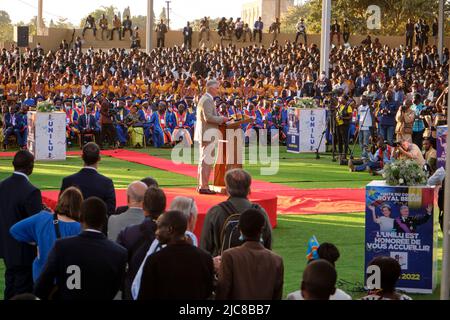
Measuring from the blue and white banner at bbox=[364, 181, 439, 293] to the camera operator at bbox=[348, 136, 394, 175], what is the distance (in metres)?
11.2

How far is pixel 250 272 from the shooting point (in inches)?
273

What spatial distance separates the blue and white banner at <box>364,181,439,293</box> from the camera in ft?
36.2

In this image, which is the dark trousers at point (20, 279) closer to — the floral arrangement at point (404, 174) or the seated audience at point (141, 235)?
the seated audience at point (141, 235)

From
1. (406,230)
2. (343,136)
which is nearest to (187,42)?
(343,136)

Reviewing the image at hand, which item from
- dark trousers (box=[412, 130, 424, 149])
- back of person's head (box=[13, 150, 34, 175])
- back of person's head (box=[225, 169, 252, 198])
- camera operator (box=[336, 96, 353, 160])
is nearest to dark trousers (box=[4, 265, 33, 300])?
back of person's head (box=[13, 150, 34, 175])

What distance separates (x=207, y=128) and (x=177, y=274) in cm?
835

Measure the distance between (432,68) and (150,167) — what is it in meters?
22.6

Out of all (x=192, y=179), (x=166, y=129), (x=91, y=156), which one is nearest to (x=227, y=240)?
(x=91, y=156)

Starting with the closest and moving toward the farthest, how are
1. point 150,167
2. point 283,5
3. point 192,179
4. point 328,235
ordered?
1. point 328,235
2. point 192,179
3. point 150,167
4. point 283,5

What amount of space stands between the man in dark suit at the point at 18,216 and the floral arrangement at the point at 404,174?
4.00m

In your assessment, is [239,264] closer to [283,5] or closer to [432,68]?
[432,68]

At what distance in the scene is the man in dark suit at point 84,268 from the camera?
268 inches

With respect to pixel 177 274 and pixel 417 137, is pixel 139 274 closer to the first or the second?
pixel 177 274

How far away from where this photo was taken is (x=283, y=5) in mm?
183875
